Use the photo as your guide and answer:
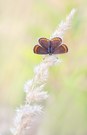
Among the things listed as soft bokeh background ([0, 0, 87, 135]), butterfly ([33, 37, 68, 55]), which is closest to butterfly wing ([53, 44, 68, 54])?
butterfly ([33, 37, 68, 55])

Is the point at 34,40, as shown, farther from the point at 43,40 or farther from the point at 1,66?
the point at 43,40

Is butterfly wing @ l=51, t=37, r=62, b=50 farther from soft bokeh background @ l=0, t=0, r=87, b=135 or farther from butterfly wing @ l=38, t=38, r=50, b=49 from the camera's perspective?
soft bokeh background @ l=0, t=0, r=87, b=135

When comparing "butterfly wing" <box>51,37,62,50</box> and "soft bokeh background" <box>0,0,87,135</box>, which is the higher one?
"soft bokeh background" <box>0,0,87,135</box>

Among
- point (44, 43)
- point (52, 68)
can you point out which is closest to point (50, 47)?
point (44, 43)

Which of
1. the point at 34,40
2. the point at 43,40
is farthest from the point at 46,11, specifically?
the point at 43,40

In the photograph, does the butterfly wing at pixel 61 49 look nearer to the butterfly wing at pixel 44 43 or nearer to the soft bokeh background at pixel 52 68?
the butterfly wing at pixel 44 43

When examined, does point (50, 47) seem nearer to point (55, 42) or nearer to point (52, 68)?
point (55, 42)
